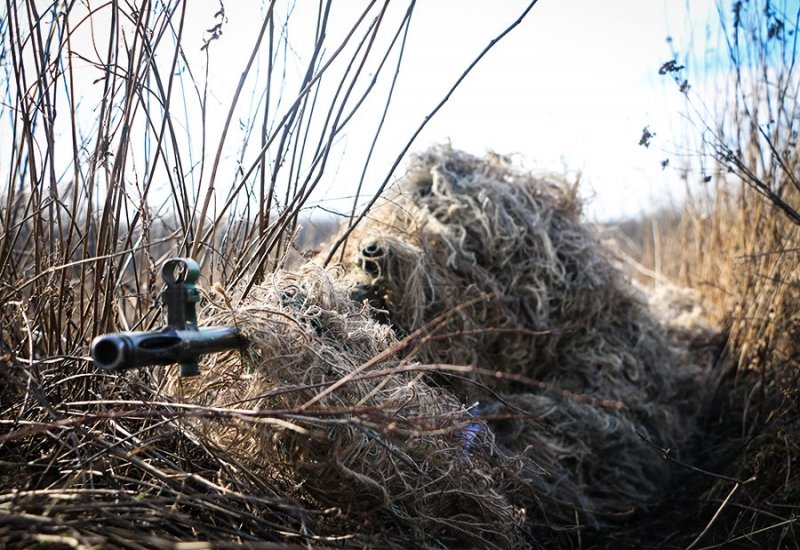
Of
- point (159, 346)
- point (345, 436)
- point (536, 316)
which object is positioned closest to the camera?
point (159, 346)

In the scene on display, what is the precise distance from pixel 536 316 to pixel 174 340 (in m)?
1.90

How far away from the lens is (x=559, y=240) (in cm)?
313

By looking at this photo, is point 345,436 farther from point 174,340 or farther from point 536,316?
point 536,316

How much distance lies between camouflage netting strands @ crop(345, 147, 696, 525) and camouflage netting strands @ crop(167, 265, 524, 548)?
678 mm

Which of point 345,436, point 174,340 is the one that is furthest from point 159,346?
point 345,436

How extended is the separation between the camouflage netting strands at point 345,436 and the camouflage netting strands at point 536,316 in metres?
0.68

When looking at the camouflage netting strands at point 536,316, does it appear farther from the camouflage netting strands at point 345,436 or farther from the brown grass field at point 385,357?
the camouflage netting strands at point 345,436

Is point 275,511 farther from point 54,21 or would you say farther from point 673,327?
point 673,327

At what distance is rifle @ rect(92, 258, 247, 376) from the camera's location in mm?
1167

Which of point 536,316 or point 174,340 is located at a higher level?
point 174,340

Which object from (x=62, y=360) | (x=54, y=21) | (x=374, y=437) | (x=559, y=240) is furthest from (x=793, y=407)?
(x=54, y=21)

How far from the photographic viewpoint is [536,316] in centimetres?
289

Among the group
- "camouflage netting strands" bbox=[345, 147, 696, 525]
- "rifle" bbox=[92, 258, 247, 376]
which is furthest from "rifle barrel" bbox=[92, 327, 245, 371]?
"camouflage netting strands" bbox=[345, 147, 696, 525]

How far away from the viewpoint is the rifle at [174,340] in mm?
1167
